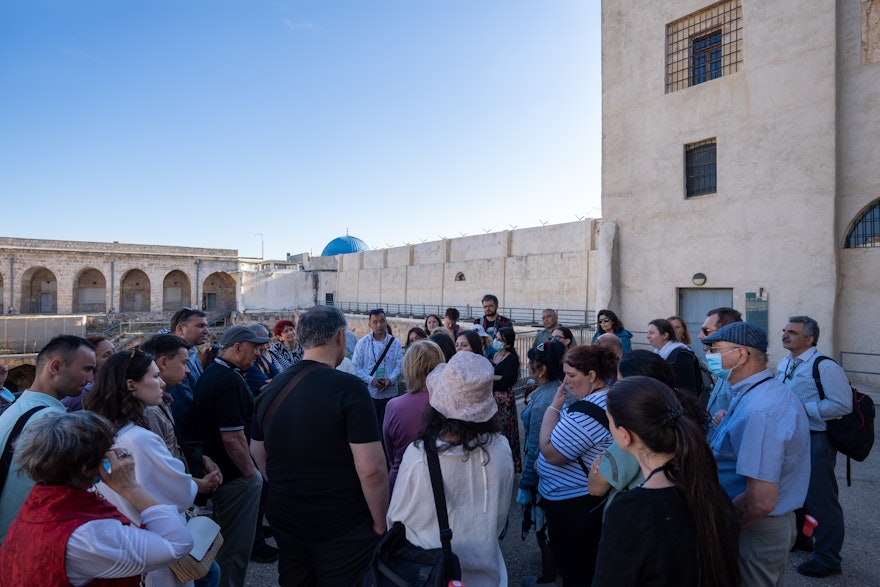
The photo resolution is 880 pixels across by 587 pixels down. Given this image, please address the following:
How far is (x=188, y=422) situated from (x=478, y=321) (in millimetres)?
4649

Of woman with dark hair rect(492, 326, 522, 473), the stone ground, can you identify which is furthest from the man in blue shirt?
woman with dark hair rect(492, 326, 522, 473)

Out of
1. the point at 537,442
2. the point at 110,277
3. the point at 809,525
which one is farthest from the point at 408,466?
the point at 110,277

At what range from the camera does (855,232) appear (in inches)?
329

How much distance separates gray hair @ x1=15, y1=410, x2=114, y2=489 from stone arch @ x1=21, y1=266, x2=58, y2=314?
4150cm

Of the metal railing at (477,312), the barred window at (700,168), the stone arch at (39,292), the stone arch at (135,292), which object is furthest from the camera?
the stone arch at (135,292)

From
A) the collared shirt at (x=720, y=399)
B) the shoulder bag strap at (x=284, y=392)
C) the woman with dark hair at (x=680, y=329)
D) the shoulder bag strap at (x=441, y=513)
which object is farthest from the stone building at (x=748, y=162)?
the shoulder bag strap at (x=284, y=392)

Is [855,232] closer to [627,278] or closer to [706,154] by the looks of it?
[706,154]

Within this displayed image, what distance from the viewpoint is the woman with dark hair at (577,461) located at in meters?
2.38

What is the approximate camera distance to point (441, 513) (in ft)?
6.10

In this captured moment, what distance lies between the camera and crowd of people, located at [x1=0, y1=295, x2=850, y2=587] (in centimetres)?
151

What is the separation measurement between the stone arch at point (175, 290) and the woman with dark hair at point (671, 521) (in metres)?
40.8

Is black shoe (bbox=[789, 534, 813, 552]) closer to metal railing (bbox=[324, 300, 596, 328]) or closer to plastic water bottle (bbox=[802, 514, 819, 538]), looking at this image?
plastic water bottle (bbox=[802, 514, 819, 538])

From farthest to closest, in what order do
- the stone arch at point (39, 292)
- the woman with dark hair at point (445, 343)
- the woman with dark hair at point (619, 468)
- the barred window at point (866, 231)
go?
the stone arch at point (39, 292)
the barred window at point (866, 231)
the woman with dark hair at point (445, 343)
the woman with dark hair at point (619, 468)

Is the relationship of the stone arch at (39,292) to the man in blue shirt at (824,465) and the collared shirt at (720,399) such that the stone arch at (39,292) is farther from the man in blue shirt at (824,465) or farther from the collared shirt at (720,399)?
the man in blue shirt at (824,465)
